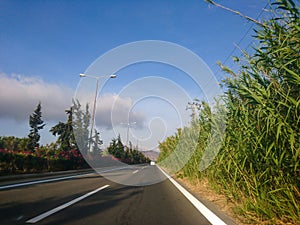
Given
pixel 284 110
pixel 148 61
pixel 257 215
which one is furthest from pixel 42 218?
pixel 148 61

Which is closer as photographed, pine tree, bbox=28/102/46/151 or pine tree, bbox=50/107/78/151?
pine tree, bbox=50/107/78/151

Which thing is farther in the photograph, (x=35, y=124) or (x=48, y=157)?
(x=35, y=124)

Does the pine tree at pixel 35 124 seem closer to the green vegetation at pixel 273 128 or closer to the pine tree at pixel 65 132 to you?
the pine tree at pixel 65 132

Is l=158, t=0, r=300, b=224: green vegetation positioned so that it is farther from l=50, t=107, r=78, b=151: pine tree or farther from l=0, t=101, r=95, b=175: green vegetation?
l=50, t=107, r=78, b=151: pine tree

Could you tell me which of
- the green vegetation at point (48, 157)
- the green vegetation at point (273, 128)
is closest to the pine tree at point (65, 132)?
the green vegetation at point (48, 157)

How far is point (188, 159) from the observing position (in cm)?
1155

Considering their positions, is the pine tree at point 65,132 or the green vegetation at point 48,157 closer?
the green vegetation at point 48,157

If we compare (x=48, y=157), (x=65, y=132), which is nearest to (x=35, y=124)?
(x=65, y=132)

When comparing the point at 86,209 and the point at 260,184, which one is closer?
the point at 260,184

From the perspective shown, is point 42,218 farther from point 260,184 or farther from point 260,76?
point 260,76

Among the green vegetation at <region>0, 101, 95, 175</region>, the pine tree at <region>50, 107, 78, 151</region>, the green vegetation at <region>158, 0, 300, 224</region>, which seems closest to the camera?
the green vegetation at <region>158, 0, 300, 224</region>

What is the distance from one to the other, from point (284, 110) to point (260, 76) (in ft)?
2.55

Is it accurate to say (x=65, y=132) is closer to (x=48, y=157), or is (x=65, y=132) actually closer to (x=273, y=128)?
(x=48, y=157)

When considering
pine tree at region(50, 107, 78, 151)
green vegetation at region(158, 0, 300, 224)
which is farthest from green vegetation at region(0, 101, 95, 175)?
green vegetation at region(158, 0, 300, 224)
